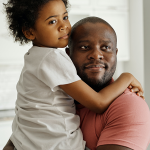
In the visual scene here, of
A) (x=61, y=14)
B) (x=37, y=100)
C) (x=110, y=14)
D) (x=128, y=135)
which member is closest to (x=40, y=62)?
(x=37, y=100)

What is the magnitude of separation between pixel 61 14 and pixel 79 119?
0.48 metres

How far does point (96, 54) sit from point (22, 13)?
398mm

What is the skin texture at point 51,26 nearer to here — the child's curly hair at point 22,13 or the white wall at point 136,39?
the child's curly hair at point 22,13

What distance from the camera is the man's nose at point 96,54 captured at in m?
0.95

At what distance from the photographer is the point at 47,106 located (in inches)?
33.3

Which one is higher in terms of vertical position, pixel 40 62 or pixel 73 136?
pixel 40 62

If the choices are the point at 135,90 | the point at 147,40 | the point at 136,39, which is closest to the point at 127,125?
the point at 135,90

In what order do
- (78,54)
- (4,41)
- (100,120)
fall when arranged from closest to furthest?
1. (100,120)
2. (78,54)
3. (4,41)

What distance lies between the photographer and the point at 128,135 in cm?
79

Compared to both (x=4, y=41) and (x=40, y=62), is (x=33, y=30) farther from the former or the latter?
(x=4, y=41)

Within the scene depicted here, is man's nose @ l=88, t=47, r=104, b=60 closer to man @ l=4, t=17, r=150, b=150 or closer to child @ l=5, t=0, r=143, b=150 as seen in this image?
man @ l=4, t=17, r=150, b=150

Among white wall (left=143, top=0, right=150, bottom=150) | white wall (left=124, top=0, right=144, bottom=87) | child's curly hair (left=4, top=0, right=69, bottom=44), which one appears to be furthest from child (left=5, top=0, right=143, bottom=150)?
white wall (left=124, top=0, right=144, bottom=87)

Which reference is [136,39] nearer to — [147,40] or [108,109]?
[147,40]

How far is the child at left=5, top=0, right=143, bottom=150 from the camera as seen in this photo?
816mm
